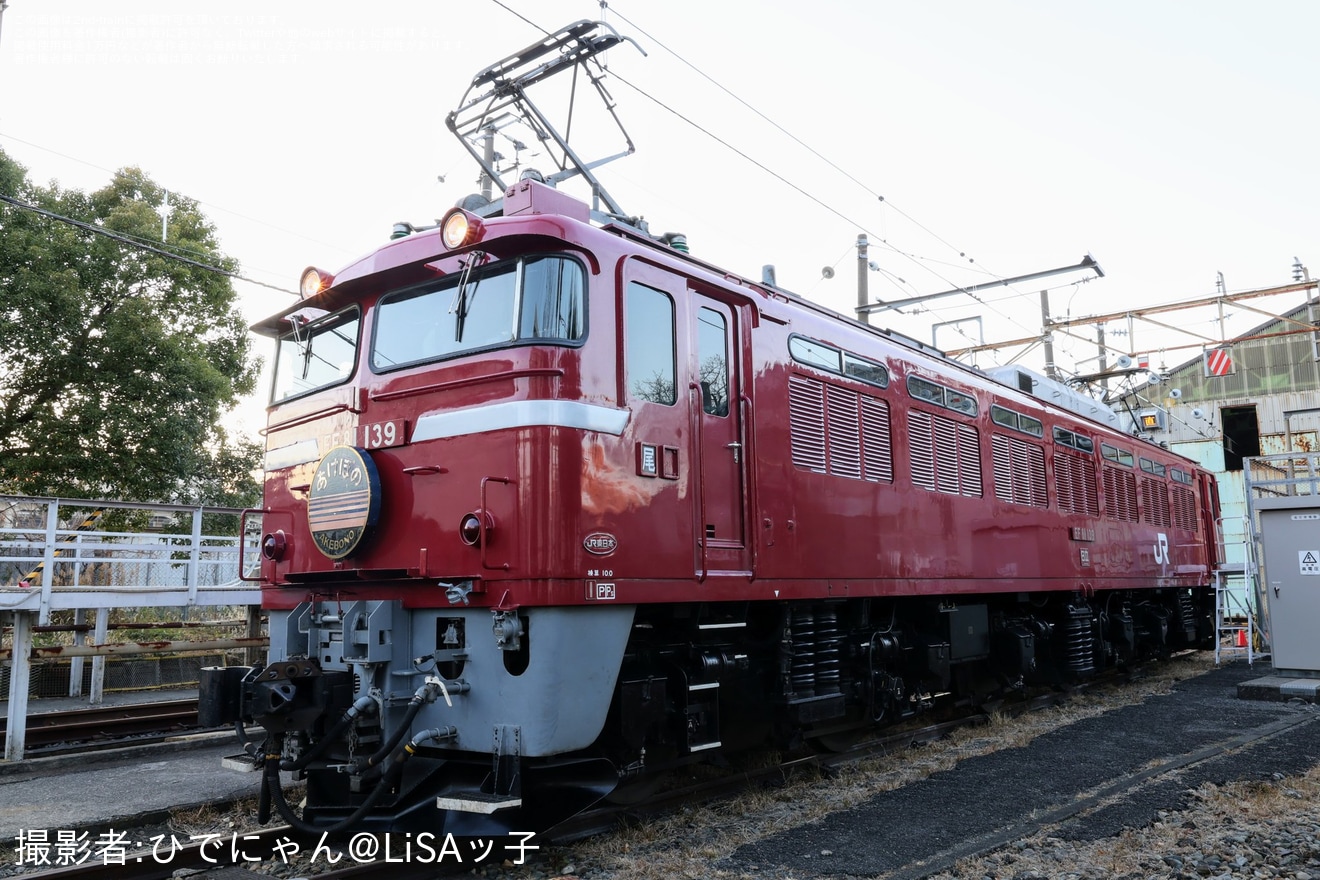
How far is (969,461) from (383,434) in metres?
6.18

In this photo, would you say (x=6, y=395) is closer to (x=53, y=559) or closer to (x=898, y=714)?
(x=53, y=559)

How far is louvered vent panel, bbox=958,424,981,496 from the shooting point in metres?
9.81

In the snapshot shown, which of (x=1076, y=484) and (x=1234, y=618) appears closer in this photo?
(x=1076, y=484)

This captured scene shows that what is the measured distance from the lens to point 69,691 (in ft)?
46.9

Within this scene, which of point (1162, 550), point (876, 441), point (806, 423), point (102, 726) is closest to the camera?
point (806, 423)

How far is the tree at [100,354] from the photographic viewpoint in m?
16.6

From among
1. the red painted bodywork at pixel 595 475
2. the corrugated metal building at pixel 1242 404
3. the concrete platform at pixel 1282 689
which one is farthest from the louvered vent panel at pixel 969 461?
the corrugated metal building at pixel 1242 404

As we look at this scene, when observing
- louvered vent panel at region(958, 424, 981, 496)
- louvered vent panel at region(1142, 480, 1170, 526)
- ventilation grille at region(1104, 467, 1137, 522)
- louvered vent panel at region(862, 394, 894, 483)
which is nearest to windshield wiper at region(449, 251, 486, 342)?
louvered vent panel at region(862, 394, 894, 483)

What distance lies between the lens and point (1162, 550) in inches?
615

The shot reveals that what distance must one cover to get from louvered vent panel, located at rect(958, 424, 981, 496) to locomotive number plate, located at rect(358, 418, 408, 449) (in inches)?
228

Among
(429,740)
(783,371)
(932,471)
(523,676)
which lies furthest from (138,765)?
(932,471)

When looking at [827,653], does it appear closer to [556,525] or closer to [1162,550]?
[556,525]

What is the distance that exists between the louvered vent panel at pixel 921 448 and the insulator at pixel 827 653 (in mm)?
1841

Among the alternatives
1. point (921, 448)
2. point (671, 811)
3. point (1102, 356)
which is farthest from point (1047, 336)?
point (671, 811)
